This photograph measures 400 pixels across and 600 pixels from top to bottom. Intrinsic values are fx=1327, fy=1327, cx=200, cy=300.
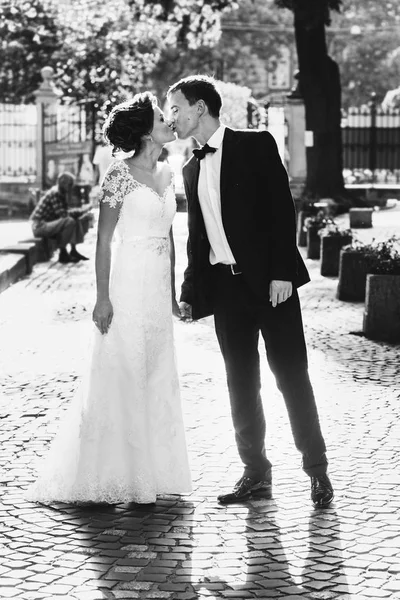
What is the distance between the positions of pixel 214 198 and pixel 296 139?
2598cm

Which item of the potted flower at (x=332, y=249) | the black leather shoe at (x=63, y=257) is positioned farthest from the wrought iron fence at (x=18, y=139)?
the potted flower at (x=332, y=249)

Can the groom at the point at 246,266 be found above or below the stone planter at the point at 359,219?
above

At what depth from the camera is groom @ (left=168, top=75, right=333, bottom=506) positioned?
5824mm

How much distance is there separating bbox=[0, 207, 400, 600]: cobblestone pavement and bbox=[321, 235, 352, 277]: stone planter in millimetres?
6496

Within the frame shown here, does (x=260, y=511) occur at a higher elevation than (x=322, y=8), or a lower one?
lower

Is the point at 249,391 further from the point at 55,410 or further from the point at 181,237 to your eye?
the point at 181,237

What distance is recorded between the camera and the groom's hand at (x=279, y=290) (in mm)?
5805

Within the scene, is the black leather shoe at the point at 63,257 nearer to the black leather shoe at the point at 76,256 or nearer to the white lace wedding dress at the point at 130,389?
the black leather shoe at the point at 76,256

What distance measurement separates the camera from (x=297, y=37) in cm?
2919

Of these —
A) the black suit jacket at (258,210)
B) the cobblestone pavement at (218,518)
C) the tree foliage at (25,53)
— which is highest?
the tree foliage at (25,53)

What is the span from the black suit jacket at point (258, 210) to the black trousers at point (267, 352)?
11 centimetres

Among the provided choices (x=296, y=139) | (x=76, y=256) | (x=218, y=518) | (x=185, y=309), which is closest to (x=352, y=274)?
(x=76, y=256)

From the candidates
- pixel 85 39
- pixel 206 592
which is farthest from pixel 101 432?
pixel 85 39

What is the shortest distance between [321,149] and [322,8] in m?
3.23
